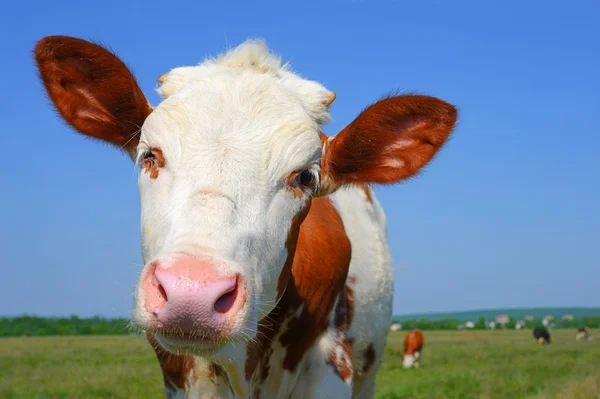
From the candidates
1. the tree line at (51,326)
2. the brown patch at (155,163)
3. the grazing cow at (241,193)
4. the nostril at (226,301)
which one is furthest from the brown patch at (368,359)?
the tree line at (51,326)

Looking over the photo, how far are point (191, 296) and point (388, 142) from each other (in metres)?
2.13

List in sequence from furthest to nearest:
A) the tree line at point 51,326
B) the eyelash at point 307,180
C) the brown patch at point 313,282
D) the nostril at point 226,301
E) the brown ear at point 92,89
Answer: the tree line at point 51,326, the brown patch at point 313,282, the brown ear at point 92,89, the eyelash at point 307,180, the nostril at point 226,301

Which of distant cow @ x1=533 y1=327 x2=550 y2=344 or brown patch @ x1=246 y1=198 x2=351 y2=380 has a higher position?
brown patch @ x1=246 y1=198 x2=351 y2=380

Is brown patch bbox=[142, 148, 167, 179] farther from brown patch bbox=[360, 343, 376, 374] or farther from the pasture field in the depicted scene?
the pasture field

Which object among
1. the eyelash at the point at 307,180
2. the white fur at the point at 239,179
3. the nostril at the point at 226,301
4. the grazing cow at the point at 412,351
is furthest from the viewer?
the grazing cow at the point at 412,351

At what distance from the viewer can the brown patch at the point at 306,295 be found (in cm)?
481

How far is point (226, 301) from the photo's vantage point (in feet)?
11.0

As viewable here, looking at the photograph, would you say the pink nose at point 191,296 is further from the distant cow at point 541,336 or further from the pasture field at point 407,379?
the distant cow at point 541,336

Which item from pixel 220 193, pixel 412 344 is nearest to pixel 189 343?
pixel 220 193

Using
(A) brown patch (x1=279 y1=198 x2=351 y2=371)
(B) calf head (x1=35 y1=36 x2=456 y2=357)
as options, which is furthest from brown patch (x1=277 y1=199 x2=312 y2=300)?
(A) brown patch (x1=279 y1=198 x2=351 y2=371)

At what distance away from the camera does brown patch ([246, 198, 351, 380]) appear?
4809mm

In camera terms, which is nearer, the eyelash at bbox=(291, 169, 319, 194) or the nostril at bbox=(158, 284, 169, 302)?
the nostril at bbox=(158, 284, 169, 302)

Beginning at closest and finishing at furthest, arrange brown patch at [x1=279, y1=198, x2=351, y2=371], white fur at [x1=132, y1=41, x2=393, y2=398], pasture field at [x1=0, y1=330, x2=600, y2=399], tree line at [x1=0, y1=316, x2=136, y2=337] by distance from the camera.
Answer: white fur at [x1=132, y1=41, x2=393, y2=398], brown patch at [x1=279, y1=198, x2=351, y2=371], pasture field at [x1=0, y1=330, x2=600, y2=399], tree line at [x1=0, y1=316, x2=136, y2=337]

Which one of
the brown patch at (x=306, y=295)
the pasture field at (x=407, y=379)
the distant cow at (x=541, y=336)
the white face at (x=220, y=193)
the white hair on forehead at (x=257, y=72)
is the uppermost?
the white hair on forehead at (x=257, y=72)
